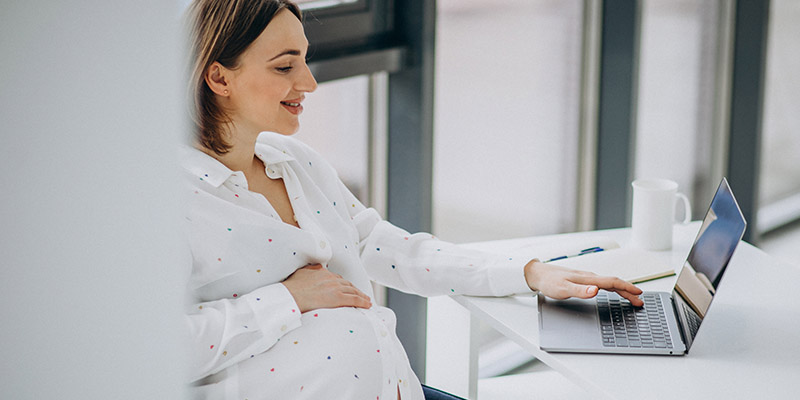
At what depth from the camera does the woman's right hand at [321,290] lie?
3.63 ft

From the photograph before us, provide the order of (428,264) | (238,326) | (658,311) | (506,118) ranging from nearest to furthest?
1. (238,326)
2. (658,311)
3. (428,264)
4. (506,118)

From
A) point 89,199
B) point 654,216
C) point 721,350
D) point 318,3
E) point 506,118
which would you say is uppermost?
point 318,3

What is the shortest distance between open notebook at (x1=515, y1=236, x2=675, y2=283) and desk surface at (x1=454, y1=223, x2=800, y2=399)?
3cm

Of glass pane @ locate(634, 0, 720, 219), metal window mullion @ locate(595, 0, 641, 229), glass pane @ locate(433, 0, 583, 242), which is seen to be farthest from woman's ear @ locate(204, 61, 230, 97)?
glass pane @ locate(634, 0, 720, 219)

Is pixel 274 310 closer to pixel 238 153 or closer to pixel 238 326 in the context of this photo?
pixel 238 326

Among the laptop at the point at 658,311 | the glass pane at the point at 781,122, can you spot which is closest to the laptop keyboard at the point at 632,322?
the laptop at the point at 658,311

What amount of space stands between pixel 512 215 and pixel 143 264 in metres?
2.41

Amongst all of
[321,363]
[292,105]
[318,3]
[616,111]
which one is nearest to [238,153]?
[292,105]

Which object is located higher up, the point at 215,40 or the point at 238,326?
the point at 215,40

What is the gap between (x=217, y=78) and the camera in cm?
113

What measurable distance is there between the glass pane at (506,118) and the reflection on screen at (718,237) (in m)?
1.06

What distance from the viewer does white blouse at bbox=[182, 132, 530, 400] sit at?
3.38ft

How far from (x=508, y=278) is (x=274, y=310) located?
457 millimetres

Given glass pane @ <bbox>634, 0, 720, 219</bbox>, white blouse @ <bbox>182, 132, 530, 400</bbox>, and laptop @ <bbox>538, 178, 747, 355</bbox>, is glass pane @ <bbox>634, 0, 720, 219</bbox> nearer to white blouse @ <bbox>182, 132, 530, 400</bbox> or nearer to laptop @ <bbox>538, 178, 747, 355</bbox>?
laptop @ <bbox>538, 178, 747, 355</bbox>
